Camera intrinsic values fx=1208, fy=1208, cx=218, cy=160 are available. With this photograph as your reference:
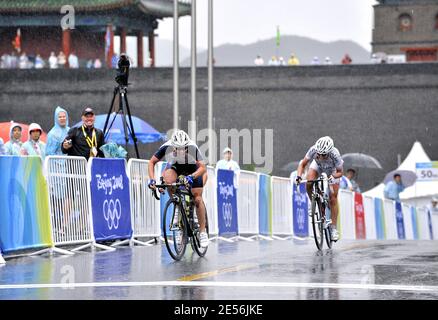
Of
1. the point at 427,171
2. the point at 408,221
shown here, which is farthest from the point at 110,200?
the point at 427,171

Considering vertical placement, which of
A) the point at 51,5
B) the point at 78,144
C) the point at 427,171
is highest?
the point at 51,5

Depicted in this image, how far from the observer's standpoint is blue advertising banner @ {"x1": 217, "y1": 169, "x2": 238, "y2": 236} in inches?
776

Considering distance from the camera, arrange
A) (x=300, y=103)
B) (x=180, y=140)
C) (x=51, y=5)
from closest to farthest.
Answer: (x=180, y=140) → (x=300, y=103) → (x=51, y=5)

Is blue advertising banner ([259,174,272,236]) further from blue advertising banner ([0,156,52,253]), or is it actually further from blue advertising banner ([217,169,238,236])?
blue advertising banner ([0,156,52,253])

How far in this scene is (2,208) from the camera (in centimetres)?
1338

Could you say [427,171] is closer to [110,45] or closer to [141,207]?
[110,45]

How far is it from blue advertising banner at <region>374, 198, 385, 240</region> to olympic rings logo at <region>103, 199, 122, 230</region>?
A: 560 inches

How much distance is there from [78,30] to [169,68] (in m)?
13.2

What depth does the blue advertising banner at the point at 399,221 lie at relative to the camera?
32.2 m

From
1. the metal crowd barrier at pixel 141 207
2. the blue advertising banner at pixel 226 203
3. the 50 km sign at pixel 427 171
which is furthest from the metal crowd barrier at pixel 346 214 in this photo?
the 50 km sign at pixel 427 171

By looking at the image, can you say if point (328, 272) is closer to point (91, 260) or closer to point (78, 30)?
point (91, 260)

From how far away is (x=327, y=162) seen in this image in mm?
15703

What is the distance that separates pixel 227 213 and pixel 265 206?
2347 millimetres
